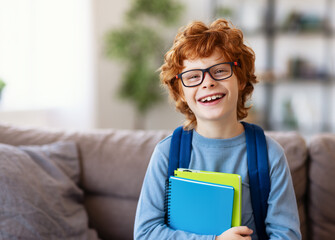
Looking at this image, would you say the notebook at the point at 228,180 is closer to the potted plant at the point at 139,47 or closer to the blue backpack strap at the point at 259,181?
the blue backpack strap at the point at 259,181

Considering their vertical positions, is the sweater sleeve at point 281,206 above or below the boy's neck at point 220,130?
below

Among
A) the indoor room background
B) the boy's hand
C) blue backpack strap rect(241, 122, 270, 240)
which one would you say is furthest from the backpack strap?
the indoor room background

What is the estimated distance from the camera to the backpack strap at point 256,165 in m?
0.96

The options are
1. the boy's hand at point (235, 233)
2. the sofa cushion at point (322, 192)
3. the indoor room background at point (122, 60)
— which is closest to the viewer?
the boy's hand at point (235, 233)

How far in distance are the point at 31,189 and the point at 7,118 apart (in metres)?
1.69

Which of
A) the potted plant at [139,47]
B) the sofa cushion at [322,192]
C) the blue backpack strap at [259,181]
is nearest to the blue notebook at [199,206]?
the blue backpack strap at [259,181]

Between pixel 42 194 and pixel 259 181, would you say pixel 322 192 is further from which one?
pixel 42 194

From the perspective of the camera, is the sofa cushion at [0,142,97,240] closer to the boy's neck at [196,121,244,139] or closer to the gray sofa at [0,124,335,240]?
the gray sofa at [0,124,335,240]

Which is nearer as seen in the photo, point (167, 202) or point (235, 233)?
point (235, 233)

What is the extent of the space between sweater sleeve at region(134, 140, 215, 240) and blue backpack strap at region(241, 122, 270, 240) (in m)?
0.21

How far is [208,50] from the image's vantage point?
36.9 inches

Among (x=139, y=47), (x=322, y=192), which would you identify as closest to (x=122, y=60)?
(x=139, y=47)

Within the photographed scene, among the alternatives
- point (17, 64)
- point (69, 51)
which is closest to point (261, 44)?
point (69, 51)

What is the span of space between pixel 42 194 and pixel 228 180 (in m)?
0.70
